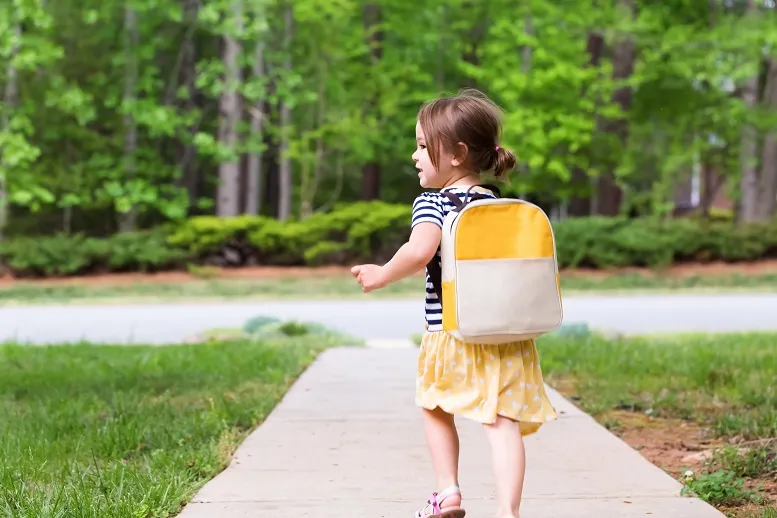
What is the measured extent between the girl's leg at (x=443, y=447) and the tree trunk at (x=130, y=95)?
888 inches

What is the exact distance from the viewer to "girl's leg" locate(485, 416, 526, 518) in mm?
3408

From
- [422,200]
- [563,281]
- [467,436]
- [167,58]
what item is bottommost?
[563,281]

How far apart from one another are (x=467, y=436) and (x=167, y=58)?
27.0 metres

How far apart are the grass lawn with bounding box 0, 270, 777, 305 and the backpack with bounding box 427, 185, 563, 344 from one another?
15479 millimetres

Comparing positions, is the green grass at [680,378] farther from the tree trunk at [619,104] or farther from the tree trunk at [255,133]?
the tree trunk at [255,133]

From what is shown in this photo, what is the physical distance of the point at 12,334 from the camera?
13414mm

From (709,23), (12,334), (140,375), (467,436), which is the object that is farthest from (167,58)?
(467,436)

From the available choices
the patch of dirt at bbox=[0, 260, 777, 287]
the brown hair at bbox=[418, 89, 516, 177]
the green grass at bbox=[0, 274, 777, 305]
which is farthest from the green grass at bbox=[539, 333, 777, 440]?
the patch of dirt at bbox=[0, 260, 777, 287]

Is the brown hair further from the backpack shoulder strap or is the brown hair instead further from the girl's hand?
the girl's hand

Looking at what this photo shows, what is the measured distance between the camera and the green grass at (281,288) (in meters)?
19.2

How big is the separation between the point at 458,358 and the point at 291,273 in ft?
64.0

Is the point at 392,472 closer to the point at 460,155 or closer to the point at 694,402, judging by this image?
the point at 460,155

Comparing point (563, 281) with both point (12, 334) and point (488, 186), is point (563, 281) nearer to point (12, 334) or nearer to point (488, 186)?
point (12, 334)

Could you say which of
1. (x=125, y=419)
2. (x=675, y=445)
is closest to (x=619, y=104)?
(x=675, y=445)
